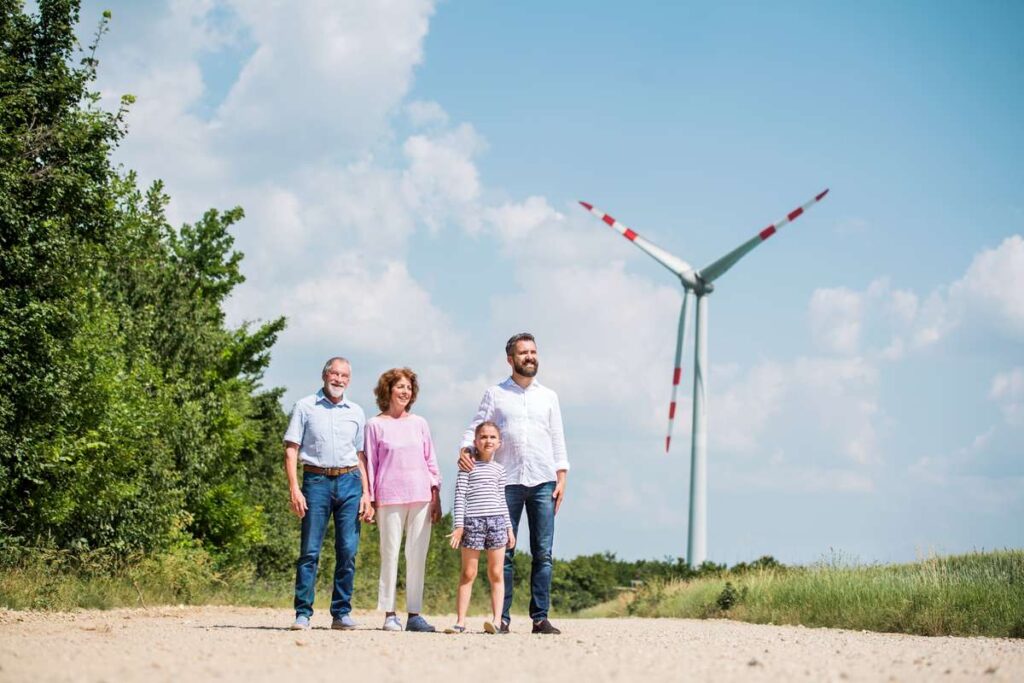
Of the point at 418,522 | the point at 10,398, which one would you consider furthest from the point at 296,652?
the point at 10,398

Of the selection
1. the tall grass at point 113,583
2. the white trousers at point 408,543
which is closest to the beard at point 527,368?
the white trousers at point 408,543

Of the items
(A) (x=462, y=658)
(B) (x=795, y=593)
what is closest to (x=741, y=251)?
(B) (x=795, y=593)

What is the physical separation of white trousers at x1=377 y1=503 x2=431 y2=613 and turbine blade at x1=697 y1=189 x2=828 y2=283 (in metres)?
22.7

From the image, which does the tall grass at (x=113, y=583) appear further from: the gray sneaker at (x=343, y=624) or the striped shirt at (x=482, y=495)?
the striped shirt at (x=482, y=495)

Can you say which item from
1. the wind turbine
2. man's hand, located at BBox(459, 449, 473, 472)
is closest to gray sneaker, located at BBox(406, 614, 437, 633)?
man's hand, located at BBox(459, 449, 473, 472)

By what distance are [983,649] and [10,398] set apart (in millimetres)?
13178

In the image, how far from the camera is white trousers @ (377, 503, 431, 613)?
914 centimetres

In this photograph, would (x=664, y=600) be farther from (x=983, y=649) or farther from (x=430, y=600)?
(x=983, y=649)

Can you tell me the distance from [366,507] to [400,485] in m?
0.38

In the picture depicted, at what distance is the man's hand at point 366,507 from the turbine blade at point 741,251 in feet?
74.5

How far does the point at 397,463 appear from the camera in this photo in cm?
914

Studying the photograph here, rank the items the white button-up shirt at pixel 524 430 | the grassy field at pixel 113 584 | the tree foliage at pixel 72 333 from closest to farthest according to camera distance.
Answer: the white button-up shirt at pixel 524 430
the grassy field at pixel 113 584
the tree foliage at pixel 72 333

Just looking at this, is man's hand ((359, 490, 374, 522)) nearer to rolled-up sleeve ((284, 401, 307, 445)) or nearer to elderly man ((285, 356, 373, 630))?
elderly man ((285, 356, 373, 630))

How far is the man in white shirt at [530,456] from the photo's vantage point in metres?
8.80
